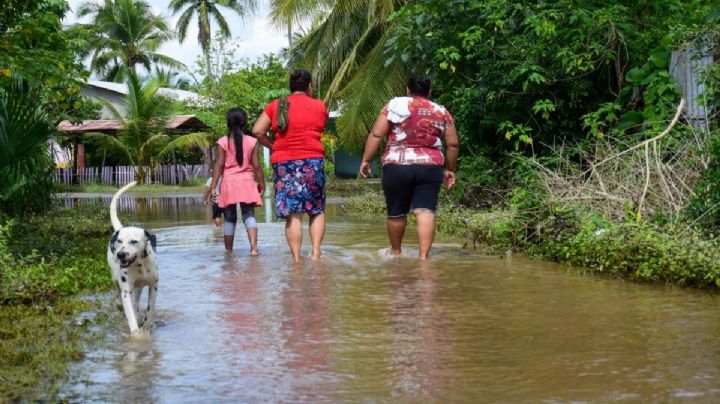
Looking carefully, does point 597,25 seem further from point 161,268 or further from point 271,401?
point 271,401

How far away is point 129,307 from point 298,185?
368 centimetres

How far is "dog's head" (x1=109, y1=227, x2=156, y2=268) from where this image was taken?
5.58 m

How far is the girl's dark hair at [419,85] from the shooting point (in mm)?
9078

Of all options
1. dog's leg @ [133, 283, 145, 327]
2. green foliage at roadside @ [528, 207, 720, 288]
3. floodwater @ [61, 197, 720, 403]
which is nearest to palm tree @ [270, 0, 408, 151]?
green foliage at roadside @ [528, 207, 720, 288]

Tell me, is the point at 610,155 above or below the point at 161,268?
above

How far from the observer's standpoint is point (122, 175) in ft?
126

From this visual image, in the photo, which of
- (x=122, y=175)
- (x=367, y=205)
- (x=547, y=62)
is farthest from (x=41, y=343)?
(x=122, y=175)

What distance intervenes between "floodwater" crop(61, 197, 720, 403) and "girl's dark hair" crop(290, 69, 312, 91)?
177cm

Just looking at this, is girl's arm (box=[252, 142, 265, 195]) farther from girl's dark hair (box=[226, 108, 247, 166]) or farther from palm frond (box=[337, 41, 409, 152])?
palm frond (box=[337, 41, 409, 152])

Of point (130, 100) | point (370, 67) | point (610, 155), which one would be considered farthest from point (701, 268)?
point (130, 100)

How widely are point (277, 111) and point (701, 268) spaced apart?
4141mm

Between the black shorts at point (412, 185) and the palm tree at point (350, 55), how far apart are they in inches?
452

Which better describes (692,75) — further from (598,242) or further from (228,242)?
(228,242)

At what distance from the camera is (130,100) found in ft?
113
